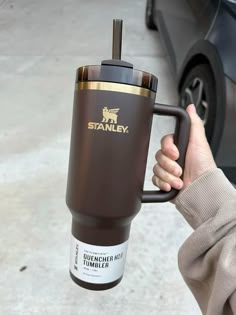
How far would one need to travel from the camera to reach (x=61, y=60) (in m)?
3.57

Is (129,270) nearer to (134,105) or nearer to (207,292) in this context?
(207,292)

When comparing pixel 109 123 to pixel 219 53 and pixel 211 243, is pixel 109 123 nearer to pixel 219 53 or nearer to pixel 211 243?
pixel 211 243

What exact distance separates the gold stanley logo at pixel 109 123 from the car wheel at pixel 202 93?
135 cm

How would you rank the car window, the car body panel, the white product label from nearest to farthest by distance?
the white product label → the car body panel → the car window

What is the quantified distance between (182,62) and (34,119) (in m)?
0.89

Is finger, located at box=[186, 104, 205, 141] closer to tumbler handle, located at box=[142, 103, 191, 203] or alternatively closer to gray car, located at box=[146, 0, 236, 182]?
tumbler handle, located at box=[142, 103, 191, 203]

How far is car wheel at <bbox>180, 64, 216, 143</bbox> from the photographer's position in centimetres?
214

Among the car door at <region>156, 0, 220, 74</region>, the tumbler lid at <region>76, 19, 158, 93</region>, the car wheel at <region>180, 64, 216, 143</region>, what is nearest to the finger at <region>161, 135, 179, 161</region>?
the tumbler lid at <region>76, 19, 158, 93</region>

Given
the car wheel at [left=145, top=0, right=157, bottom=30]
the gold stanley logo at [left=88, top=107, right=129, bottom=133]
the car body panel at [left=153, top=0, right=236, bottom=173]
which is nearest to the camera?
the gold stanley logo at [left=88, top=107, right=129, bottom=133]

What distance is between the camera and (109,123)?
2.67 ft

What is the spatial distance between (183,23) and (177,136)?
1787 mm

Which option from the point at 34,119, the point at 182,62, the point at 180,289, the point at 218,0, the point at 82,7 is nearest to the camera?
the point at 180,289

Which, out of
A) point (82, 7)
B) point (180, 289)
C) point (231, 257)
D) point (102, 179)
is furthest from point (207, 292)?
point (82, 7)

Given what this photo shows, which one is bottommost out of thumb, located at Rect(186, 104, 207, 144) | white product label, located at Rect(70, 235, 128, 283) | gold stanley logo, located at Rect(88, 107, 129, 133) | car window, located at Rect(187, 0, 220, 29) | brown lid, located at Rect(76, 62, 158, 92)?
white product label, located at Rect(70, 235, 128, 283)
